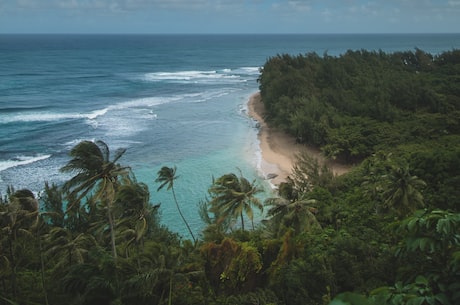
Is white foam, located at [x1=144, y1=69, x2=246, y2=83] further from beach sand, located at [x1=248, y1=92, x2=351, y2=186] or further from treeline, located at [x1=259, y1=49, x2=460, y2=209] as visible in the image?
beach sand, located at [x1=248, y1=92, x2=351, y2=186]

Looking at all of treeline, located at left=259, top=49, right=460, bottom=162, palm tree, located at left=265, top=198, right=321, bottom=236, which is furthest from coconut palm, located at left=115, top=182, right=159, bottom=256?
treeline, located at left=259, top=49, right=460, bottom=162

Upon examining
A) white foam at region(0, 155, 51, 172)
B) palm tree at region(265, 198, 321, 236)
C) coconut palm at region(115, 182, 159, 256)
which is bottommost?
white foam at region(0, 155, 51, 172)

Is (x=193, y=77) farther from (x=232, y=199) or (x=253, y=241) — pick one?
(x=253, y=241)

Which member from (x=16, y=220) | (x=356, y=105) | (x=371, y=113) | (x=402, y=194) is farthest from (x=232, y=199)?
(x=356, y=105)

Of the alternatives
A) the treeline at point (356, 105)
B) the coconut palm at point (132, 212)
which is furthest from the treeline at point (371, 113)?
the coconut palm at point (132, 212)

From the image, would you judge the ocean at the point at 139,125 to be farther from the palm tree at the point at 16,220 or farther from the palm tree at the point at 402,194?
the palm tree at the point at 16,220

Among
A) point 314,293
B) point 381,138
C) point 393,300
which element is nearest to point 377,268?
point 314,293
